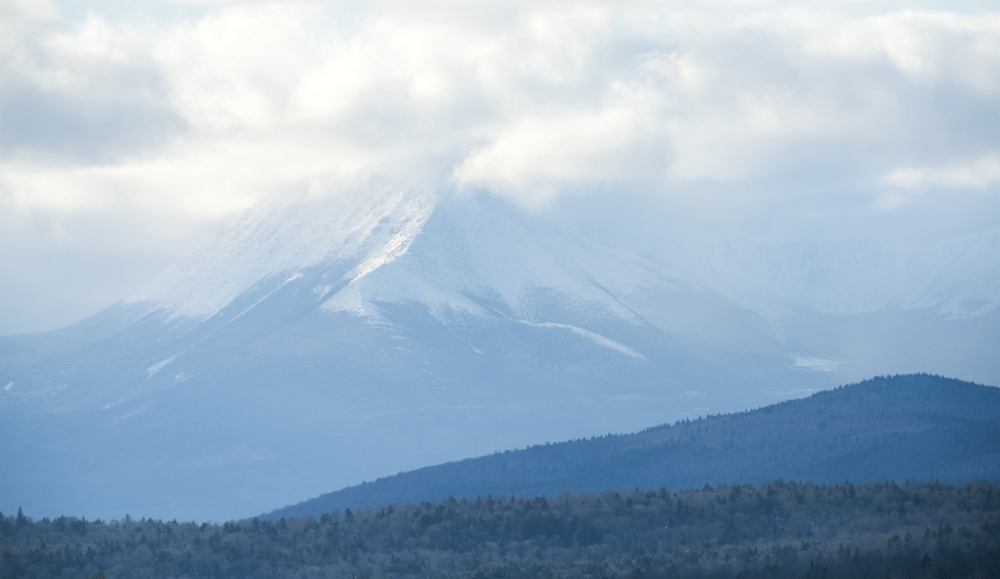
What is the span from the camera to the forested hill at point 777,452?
147875mm

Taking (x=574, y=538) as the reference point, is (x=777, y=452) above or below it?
above

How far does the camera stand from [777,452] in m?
165

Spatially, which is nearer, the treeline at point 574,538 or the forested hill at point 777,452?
the treeline at point 574,538

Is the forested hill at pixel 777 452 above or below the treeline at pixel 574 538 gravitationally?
above

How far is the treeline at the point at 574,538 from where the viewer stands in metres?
67.6

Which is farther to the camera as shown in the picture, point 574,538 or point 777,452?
point 777,452

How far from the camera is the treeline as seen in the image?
6756 cm

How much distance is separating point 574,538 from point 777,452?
86.3 metres

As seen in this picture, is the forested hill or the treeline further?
the forested hill

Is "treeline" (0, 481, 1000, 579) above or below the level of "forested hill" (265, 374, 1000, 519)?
below

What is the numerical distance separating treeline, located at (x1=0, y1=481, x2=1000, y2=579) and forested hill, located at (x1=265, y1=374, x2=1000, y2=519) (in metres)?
52.0

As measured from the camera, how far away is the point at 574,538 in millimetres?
83188

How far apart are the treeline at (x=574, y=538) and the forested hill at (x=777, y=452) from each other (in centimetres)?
5200

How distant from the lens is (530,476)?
18375cm
